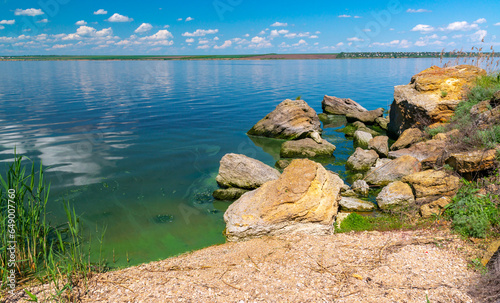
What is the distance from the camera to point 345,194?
13031mm

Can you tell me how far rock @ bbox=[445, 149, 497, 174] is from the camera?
9672 mm

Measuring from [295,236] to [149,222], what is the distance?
573 cm

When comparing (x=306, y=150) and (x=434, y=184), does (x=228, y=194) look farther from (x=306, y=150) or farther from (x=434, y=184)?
(x=434, y=184)

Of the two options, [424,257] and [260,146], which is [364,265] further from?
[260,146]

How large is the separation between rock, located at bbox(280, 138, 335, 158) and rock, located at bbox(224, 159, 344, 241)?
27.0 ft

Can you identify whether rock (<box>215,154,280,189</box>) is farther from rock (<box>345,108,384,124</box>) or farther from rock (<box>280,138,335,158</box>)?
rock (<box>345,108,384,124</box>)

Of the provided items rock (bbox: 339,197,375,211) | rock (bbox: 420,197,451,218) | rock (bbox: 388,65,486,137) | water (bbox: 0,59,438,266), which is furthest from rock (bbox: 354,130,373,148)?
rock (bbox: 420,197,451,218)

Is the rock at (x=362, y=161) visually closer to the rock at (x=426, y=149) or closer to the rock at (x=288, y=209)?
the rock at (x=426, y=149)

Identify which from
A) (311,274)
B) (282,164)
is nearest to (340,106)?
(282,164)

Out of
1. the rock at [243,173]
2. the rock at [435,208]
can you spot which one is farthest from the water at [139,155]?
the rock at [435,208]

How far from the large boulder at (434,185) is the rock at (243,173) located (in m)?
5.86

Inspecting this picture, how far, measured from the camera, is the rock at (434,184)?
10.2 metres

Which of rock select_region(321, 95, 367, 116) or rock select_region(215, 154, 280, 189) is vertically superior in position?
rock select_region(321, 95, 367, 116)

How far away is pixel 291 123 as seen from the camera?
76.7 feet
